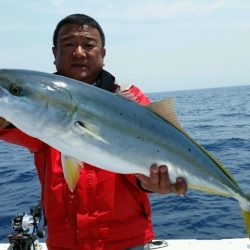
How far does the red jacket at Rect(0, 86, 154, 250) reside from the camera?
13.3ft

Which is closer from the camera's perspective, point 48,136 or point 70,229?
point 48,136

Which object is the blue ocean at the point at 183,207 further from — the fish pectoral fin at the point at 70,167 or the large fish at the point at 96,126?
the fish pectoral fin at the point at 70,167

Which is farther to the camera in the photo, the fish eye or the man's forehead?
the man's forehead

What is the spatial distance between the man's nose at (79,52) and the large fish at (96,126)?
2.41 feet

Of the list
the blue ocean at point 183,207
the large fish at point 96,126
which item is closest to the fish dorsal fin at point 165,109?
the large fish at point 96,126

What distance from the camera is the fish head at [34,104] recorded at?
11.3ft

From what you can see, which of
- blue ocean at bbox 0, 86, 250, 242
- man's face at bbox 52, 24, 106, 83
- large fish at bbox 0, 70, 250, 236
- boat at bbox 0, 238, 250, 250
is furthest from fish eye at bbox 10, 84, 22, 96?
blue ocean at bbox 0, 86, 250, 242

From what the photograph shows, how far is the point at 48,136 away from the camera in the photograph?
11.4 feet

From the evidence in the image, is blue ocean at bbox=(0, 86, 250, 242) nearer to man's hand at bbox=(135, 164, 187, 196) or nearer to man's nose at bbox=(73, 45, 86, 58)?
man's hand at bbox=(135, 164, 187, 196)

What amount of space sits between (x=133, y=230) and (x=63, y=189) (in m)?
0.76

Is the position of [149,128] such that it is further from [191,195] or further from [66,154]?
[191,195]

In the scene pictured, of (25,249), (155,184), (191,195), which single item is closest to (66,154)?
(155,184)

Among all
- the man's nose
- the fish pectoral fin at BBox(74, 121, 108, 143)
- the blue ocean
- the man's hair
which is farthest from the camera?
the blue ocean

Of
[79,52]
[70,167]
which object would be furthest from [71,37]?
[70,167]
